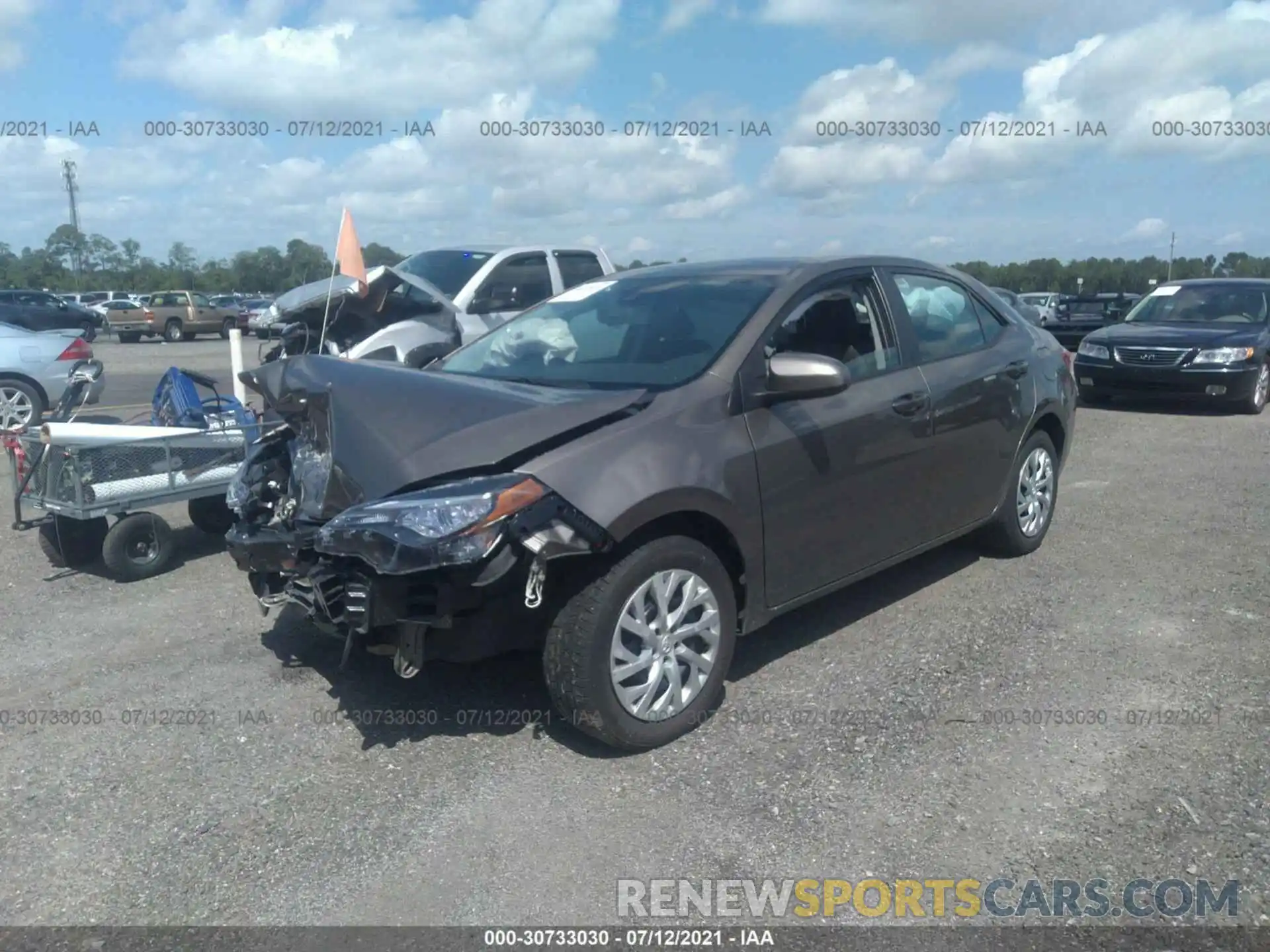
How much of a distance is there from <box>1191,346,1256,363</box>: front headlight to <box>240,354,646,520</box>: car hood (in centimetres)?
1047

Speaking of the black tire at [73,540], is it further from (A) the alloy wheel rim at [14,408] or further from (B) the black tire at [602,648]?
(A) the alloy wheel rim at [14,408]

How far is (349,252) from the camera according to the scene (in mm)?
7062

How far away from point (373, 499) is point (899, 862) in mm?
2029

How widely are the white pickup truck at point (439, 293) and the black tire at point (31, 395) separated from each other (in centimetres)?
408

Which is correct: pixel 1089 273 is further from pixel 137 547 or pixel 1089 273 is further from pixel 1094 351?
pixel 137 547

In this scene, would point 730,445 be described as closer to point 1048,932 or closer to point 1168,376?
point 1048,932

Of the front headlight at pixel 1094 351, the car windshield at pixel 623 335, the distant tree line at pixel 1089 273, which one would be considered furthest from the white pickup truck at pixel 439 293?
the distant tree line at pixel 1089 273

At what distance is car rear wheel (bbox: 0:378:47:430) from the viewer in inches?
457

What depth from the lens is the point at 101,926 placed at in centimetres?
298

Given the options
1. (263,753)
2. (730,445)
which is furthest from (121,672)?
(730,445)

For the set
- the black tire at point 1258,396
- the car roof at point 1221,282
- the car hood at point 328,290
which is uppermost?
the car hood at point 328,290

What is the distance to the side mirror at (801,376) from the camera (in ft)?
13.9

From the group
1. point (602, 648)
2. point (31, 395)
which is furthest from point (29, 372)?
point (602, 648)

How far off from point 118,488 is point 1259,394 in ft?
39.3
